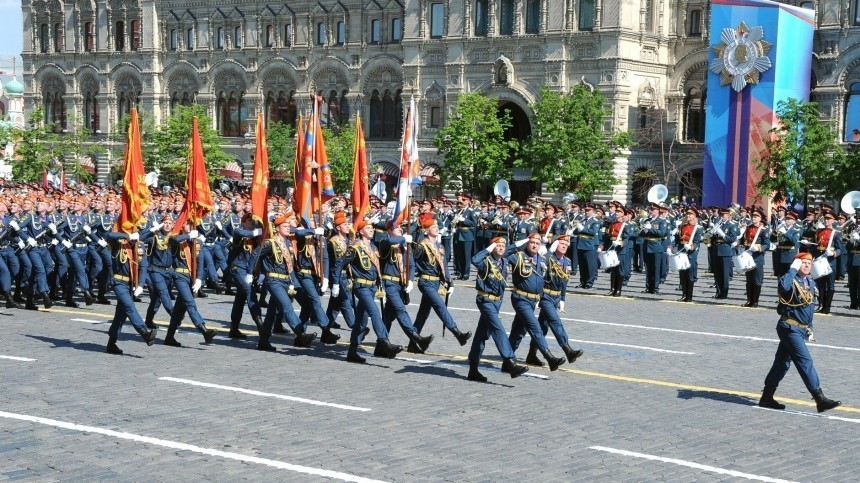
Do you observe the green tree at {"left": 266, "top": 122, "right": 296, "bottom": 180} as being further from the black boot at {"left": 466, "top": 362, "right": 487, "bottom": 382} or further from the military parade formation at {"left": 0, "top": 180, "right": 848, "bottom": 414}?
the black boot at {"left": 466, "top": 362, "right": 487, "bottom": 382}

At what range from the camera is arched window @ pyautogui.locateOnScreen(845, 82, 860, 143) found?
167 ft

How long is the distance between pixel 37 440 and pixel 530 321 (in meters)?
6.02

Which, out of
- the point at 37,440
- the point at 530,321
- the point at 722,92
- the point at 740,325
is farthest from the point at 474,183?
the point at 37,440

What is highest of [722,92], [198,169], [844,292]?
[722,92]

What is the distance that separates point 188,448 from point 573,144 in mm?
40765

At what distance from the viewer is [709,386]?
15328 mm

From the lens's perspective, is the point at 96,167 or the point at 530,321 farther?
the point at 96,167

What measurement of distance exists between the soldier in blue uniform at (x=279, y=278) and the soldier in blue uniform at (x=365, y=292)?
938 millimetres

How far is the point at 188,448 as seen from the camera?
11.7 meters

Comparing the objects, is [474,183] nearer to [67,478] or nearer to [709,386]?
[709,386]

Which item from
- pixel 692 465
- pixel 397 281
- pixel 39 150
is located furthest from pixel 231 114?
pixel 692 465

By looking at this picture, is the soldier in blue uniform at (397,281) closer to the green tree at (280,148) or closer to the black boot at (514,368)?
the black boot at (514,368)

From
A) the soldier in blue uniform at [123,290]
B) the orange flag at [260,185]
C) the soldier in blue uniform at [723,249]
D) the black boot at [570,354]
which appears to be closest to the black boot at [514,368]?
the black boot at [570,354]

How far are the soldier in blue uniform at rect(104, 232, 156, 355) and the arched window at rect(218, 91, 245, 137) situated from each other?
50392 mm
